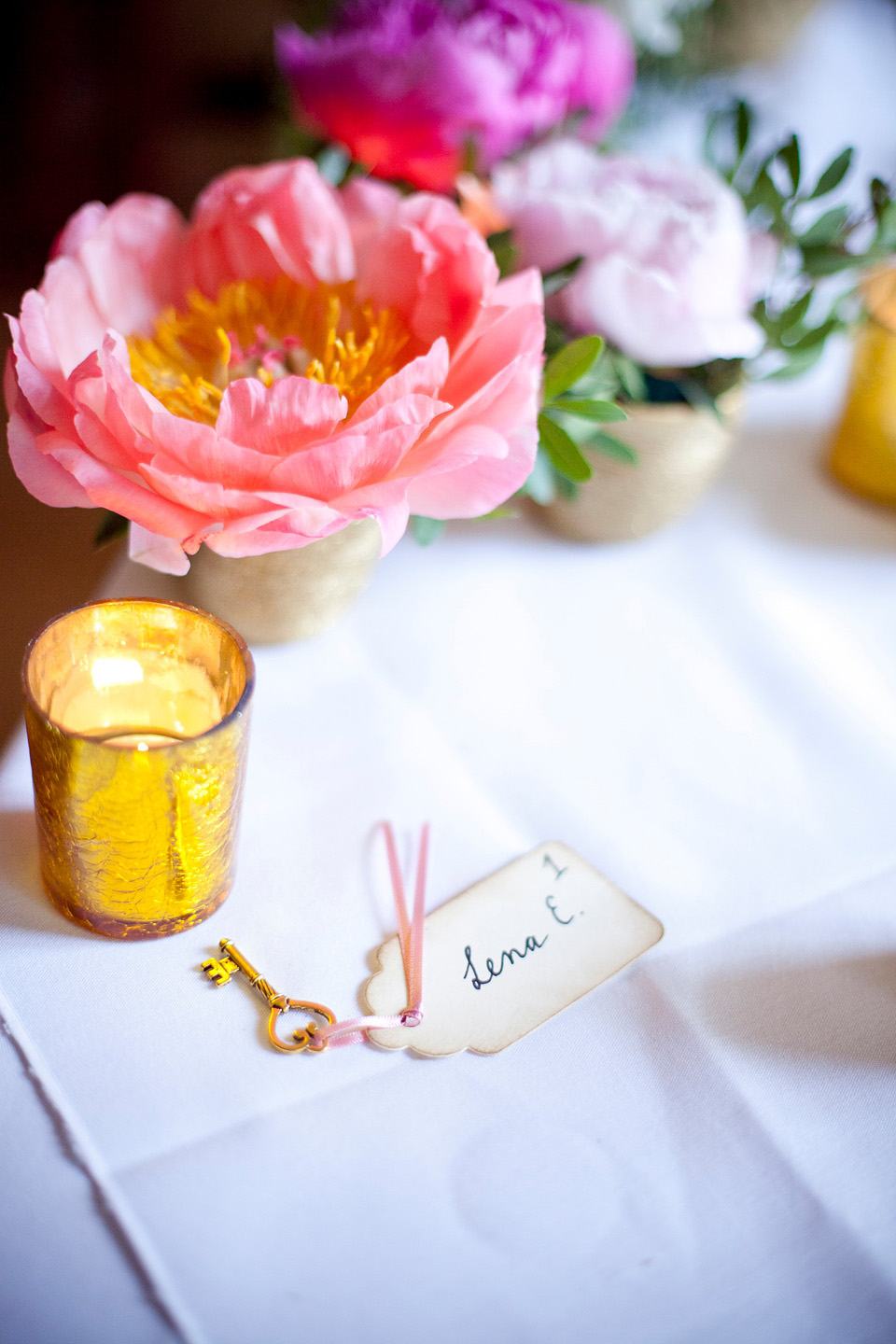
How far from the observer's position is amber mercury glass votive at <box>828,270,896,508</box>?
0.67 m

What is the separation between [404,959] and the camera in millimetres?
421

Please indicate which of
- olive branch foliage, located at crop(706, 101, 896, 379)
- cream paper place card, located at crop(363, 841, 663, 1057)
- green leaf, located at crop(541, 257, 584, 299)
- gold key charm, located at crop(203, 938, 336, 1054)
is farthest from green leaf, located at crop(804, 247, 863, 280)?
gold key charm, located at crop(203, 938, 336, 1054)

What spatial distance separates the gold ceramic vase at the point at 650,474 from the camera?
0.58m

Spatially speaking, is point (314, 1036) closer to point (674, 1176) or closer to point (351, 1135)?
point (351, 1135)

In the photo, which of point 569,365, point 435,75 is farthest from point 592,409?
point 435,75

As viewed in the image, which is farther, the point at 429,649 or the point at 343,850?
the point at 429,649

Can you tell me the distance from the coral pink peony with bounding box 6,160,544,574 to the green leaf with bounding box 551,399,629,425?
7 cm

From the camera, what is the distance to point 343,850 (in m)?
0.47

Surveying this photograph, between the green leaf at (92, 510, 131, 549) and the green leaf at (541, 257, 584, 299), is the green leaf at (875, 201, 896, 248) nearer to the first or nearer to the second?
the green leaf at (541, 257, 584, 299)

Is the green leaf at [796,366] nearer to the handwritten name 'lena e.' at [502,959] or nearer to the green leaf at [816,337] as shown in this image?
the green leaf at [816,337]

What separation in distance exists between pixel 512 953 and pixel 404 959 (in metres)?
0.05

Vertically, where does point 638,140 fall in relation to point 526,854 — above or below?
above

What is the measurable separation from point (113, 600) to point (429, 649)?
21cm

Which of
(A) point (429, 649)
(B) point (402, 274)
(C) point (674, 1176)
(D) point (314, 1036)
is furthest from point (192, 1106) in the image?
(B) point (402, 274)
